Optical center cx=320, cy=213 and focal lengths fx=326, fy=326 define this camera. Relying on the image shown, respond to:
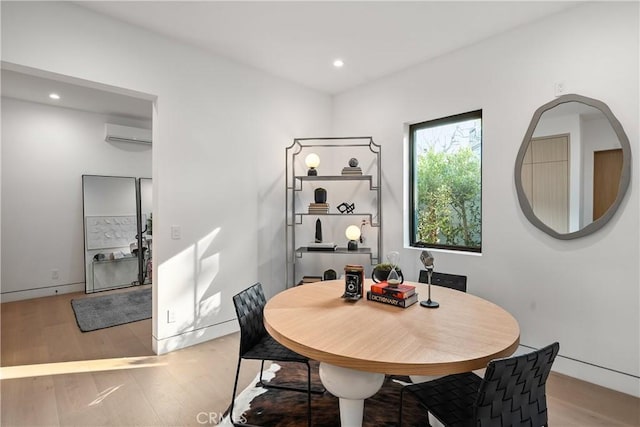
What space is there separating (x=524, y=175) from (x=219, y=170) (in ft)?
8.99

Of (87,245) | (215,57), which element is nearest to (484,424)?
(215,57)

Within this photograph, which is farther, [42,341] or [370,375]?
[42,341]

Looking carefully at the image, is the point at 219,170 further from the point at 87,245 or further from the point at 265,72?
the point at 87,245

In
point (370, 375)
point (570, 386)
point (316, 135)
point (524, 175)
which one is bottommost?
point (570, 386)

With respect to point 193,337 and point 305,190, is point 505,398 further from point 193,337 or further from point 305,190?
point 305,190

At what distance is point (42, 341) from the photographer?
3100 mm

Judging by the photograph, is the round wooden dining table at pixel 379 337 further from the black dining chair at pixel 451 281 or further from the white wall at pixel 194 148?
the white wall at pixel 194 148

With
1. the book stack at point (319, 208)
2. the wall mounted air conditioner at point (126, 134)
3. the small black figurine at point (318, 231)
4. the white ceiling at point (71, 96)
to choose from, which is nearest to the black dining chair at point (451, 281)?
the book stack at point (319, 208)

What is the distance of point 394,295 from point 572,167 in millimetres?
1797

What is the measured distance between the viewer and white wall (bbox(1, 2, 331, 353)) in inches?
93.9

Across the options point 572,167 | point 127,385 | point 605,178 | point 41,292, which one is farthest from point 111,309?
point 605,178

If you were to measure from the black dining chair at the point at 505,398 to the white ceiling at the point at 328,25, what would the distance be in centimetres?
239

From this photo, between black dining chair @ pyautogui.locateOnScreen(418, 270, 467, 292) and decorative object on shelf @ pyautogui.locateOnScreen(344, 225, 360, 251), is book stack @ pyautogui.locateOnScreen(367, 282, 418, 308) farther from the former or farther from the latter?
decorative object on shelf @ pyautogui.locateOnScreen(344, 225, 360, 251)

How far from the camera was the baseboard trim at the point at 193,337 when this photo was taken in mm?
2859
